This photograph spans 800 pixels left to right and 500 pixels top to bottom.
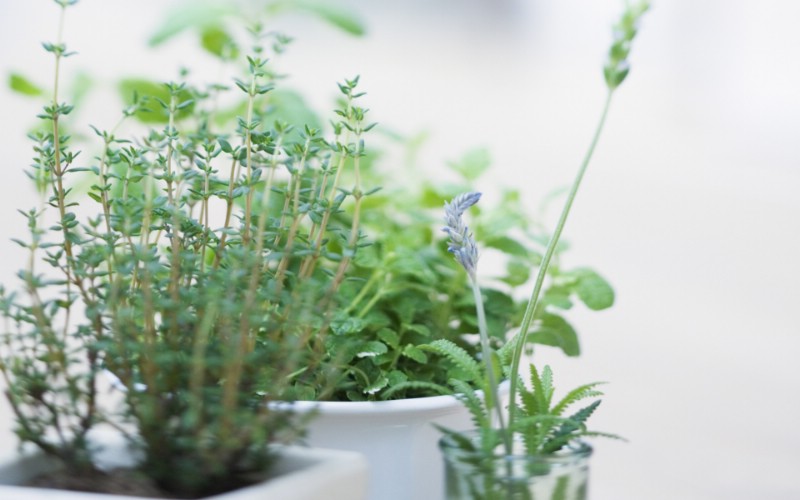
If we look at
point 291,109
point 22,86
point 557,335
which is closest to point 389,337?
point 557,335

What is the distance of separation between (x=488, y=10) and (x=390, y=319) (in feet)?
13.1

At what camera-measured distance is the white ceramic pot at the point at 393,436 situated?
62cm

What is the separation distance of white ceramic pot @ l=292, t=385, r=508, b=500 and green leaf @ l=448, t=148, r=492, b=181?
0.34m

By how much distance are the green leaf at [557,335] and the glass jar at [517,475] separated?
30cm

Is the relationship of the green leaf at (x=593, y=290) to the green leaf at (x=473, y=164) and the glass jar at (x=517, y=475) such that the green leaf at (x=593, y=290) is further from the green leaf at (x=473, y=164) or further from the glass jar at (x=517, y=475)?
the glass jar at (x=517, y=475)

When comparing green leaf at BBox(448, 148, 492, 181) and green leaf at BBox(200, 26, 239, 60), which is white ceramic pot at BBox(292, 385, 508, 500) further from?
green leaf at BBox(200, 26, 239, 60)

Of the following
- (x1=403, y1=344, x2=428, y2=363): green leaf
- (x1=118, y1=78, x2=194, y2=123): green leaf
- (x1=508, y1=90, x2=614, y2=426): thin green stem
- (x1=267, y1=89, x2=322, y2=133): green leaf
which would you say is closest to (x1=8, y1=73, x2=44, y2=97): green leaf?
(x1=118, y1=78, x2=194, y2=123): green leaf

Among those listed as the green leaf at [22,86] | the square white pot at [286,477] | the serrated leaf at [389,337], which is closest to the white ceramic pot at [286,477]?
the square white pot at [286,477]

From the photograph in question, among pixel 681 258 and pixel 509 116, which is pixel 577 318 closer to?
pixel 681 258

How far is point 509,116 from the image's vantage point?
3.95m

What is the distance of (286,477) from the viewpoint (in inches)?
18.6

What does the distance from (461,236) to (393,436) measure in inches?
6.5

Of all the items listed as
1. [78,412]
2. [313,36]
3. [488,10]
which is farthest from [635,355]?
[488,10]

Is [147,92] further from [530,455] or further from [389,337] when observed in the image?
[530,455]
